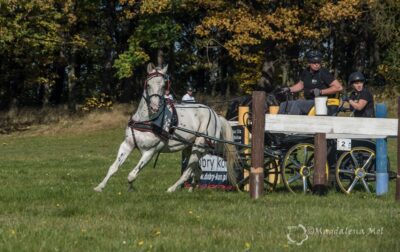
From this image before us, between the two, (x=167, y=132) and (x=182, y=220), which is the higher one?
(x=167, y=132)

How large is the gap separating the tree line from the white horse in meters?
22.9

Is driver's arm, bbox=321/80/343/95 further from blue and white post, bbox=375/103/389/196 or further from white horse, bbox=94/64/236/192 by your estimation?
white horse, bbox=94/64/236/192

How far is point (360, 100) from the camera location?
12.0 metres

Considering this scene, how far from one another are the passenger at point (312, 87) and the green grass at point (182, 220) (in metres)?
1.54

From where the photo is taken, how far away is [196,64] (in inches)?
1827

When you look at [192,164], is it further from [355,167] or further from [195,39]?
[195,39]

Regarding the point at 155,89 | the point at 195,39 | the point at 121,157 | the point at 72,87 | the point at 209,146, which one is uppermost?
the point at 195,39

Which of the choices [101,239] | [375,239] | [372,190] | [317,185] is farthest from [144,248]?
[372,190]

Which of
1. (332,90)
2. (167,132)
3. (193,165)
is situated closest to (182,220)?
(167,132)

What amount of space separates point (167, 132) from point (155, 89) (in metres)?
0.79

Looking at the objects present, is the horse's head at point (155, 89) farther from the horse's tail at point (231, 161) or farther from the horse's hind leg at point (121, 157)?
the horse's tail at point (231, 161)

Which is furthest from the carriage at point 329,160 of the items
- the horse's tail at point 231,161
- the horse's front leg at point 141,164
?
the horse's front leg at point 141,164

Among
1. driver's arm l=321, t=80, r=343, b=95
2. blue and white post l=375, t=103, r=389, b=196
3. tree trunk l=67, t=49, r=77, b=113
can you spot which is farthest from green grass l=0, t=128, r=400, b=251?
tree trunk l=67, t=49, r=77, b=113

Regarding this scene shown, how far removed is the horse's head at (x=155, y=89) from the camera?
10984 mm
